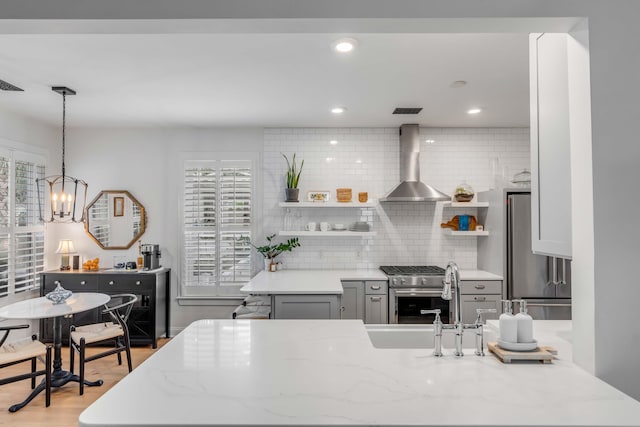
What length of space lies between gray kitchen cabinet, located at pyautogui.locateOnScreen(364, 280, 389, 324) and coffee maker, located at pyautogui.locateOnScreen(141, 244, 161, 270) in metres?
2.49

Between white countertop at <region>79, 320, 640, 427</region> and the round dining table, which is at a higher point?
white countertop at <region>79, 320, 640, 427</region>

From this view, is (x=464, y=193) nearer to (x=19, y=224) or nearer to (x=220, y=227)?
(x=220, y=227)

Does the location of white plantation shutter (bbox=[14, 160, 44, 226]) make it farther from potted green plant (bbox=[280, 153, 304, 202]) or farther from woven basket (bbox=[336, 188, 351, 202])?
woven basket (bbox=[336, 188, 351, 202])

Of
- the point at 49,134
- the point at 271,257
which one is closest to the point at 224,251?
the point at 271,257

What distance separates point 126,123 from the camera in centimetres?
482

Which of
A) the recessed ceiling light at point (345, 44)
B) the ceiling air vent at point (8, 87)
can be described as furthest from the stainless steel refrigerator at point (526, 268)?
the ceiling air vent at point (8, 87)

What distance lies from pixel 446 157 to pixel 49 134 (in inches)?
192

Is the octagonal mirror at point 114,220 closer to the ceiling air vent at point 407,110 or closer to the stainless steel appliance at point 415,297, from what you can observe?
the stainless steel appliance at point 415,297

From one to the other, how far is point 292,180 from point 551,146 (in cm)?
335

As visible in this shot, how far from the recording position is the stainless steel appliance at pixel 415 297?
4207 mm

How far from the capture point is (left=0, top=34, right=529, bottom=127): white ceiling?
2623mm

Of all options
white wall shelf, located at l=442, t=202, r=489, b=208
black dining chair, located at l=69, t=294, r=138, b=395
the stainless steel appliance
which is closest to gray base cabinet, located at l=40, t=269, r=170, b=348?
black dining chair, located at l=69, t=294, r=138, b=395

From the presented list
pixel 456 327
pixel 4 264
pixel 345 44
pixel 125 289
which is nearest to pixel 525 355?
pixel 456 327

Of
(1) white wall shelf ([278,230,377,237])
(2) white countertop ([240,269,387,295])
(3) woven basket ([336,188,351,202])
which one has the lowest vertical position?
(2) white countertop ([240,269,387,295])
